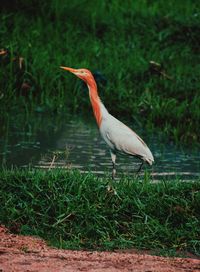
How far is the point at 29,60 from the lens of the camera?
43.8 ft

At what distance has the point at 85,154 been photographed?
10.2 meters

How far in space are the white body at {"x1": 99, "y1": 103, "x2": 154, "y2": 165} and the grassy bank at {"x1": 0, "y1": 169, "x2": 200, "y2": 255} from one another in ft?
1.78

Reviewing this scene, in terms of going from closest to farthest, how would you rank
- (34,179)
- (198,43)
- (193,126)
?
(34,179)
(193,126)
(198,43)

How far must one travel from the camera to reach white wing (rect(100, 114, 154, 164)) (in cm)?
854

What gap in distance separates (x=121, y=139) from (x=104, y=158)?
1551mm

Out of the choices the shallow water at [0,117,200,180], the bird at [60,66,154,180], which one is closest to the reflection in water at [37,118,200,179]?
the shallow water at [0,117,200,180]

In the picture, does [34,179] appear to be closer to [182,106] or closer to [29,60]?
[182,106]

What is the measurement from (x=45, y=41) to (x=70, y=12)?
4.81 feet

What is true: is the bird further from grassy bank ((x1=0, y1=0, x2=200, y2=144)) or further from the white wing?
grassy bank ((x1=0, y1=0, x2=200, y2=144))

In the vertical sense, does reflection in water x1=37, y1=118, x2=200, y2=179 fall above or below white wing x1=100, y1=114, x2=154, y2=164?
below

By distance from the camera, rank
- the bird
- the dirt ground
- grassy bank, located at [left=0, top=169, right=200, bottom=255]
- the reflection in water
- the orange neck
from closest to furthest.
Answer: the dirt ground, grassy bank, located at [left=0, top=169, right=200, bottom=255], the bird, the orange neck, the reflection in water

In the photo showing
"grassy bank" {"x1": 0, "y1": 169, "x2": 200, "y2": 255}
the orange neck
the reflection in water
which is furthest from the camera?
the reflection in water

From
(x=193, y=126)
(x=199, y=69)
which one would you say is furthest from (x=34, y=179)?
(x=199, y=69)

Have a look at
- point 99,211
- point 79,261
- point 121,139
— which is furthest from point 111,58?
point 79,261
